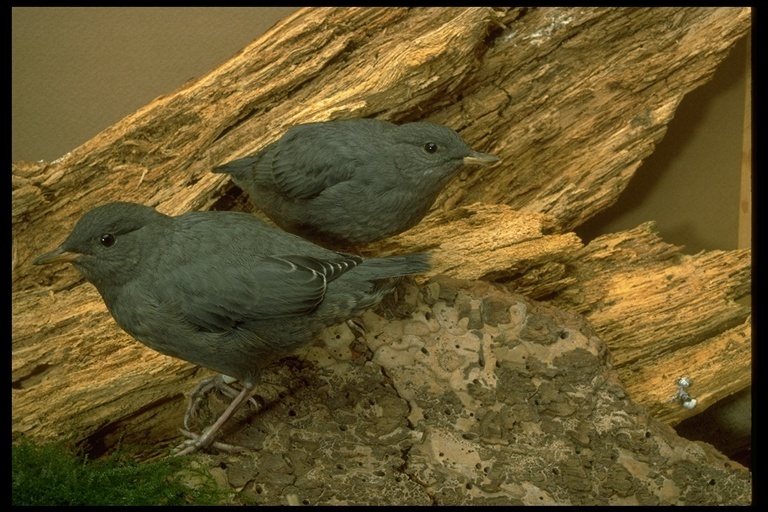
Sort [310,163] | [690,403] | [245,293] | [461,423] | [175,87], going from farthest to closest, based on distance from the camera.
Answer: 1. [175,87]
2. [690,403]
3. [310,163]
4. [461,423]
5. [245,293]

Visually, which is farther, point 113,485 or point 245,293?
point 113,485

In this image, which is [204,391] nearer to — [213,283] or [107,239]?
[213,283]

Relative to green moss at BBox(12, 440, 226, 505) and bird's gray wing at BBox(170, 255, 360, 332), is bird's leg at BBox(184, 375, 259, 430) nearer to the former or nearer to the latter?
green moss at BBox(12, 440, 226, 505)

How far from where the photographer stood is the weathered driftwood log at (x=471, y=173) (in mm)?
3357

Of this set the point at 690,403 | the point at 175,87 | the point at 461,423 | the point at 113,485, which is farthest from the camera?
the point at 175,87

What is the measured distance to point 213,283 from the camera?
2.64 m

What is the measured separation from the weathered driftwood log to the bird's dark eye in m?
0.75

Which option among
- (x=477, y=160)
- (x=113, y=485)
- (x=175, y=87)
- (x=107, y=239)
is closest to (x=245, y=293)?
(x=107, y=239)

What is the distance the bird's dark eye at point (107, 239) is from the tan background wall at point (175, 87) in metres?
1.17

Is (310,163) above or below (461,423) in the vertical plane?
above

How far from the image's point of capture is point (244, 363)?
2738 millimetres

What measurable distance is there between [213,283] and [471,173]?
1576 millimetres

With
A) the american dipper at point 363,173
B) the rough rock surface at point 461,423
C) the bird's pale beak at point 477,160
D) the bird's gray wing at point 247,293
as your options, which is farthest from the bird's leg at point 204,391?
the bird's pale beak at point 477,160

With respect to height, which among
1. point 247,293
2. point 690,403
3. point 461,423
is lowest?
point 690,403
